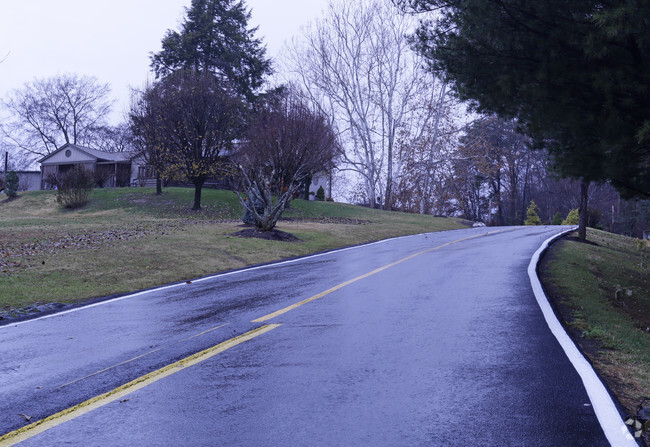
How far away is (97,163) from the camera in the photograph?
2159 inches

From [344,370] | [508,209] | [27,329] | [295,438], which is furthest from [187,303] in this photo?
[508,209]

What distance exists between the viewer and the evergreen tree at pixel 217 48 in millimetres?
47188

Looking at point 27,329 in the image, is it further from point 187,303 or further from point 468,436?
point 468,436

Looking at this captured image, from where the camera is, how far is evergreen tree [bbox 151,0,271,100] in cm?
4719

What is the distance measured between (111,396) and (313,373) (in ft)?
5.23

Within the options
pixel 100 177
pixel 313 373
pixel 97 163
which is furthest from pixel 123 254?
pixel 97 163

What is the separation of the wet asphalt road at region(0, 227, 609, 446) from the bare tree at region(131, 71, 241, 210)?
25.4 metres

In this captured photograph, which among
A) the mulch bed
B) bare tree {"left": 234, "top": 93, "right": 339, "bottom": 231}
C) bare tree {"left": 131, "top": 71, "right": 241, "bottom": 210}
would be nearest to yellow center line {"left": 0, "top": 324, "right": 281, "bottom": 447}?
the mulch bed

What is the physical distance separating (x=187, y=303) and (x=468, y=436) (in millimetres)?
6245

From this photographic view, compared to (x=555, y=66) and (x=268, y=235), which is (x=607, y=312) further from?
(x=268, y=235)

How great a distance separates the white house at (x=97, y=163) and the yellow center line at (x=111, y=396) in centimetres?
4811

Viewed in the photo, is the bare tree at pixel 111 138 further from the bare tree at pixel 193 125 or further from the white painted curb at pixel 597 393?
the white painted curb at pixel 597 393

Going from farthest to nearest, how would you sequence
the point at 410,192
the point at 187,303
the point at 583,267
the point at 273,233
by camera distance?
the point at 410,192 → the point at 273,233 → the point at 583,267 → the point at 187,303

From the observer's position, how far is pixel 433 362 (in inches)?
205
